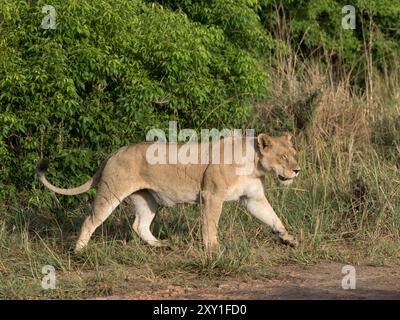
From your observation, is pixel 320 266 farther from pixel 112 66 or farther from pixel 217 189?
pixel 112 66

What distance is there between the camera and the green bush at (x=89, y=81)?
9.88 m

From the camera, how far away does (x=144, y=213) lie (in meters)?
8.83

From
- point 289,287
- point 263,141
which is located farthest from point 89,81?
point 289,287

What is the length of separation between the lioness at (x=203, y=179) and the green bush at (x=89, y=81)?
1.73 m

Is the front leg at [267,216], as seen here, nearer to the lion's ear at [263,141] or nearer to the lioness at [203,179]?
the lioness at [203,179]

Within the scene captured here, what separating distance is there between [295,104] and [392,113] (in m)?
1.38

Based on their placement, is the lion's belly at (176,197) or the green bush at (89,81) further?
the green bush at (89,81)

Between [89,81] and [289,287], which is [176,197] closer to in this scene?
[289,287]

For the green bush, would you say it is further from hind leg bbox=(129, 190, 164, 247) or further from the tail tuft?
hind leg bbox=(129, 190, 164, 247)

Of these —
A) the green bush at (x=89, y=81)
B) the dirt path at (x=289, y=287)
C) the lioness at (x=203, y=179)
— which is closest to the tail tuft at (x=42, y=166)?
the lioness at (x=203, y=179)

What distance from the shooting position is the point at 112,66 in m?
9.95

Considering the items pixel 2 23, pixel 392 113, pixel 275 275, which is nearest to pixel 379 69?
pixel 392 113

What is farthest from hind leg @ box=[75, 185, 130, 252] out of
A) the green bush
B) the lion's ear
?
the green bush

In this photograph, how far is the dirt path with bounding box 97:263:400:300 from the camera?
6.94 meters
